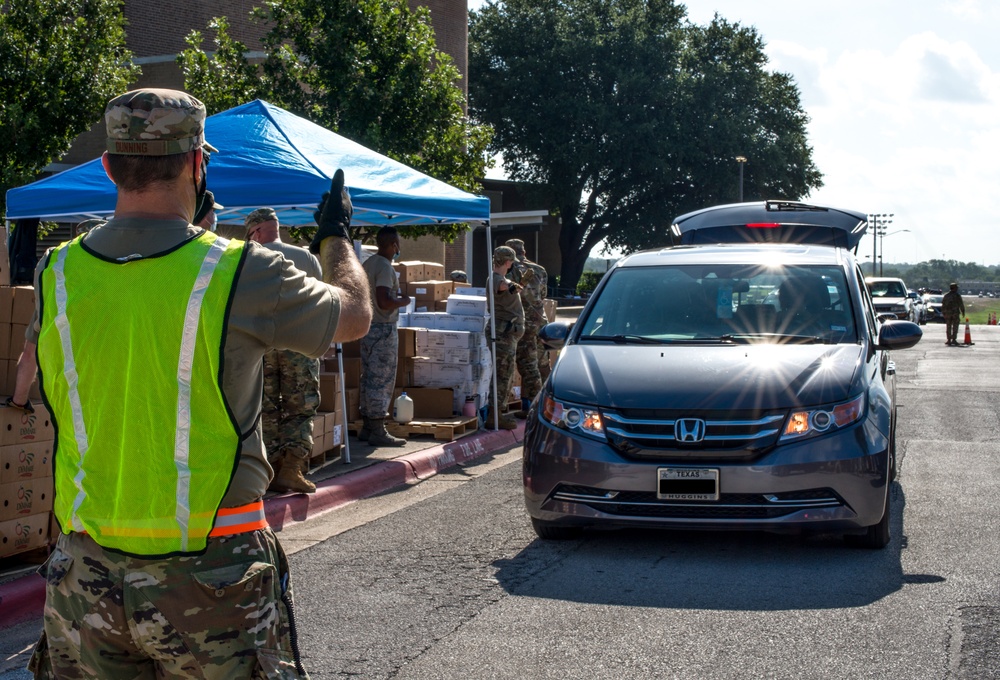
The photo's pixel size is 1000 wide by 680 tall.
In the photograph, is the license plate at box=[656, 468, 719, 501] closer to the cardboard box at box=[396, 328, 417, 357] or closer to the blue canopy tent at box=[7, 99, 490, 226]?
the blue canopy tent at box=[7, 99, 490, 226]

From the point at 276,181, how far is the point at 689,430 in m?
3.99

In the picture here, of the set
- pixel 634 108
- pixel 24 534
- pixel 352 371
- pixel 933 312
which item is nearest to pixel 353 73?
pixel 352 371

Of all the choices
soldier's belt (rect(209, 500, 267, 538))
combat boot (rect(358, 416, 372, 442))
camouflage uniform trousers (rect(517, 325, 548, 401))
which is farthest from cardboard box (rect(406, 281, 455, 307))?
soldier's belt (rect(209, 500, 267, 538))

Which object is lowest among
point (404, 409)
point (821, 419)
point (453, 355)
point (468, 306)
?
point (404, 409)

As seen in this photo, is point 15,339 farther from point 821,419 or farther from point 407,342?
point 407,342

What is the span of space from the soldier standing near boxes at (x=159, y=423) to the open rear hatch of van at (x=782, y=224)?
930 centimetres

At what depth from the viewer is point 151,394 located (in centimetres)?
236

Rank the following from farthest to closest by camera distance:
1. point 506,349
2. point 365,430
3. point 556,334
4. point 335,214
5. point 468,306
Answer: point 506,349 < point 468,306 < point 365,430 < point 556,334 < point 335,214

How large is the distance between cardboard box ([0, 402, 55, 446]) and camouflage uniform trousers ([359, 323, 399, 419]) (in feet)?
13.3

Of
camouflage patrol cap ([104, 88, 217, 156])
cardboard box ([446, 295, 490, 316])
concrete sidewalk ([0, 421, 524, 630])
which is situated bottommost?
concrete sidewalk ([0, 421, 524, 630])

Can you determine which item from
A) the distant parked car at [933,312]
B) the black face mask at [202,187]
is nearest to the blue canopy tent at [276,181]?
the black face mask at [202,187]

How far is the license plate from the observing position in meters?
6.30

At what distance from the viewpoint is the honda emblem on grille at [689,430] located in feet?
20.8

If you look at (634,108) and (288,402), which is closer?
(288,402)
